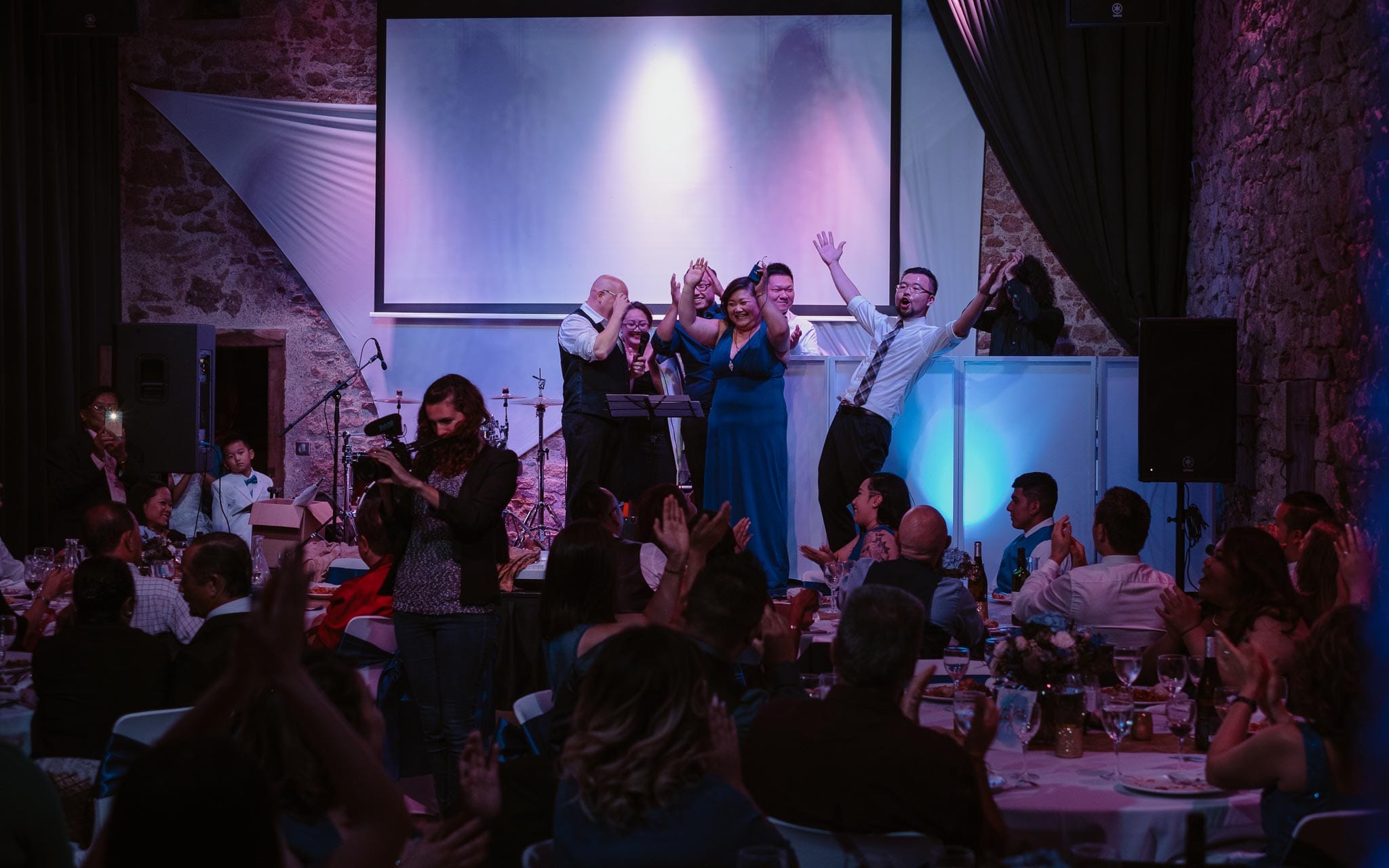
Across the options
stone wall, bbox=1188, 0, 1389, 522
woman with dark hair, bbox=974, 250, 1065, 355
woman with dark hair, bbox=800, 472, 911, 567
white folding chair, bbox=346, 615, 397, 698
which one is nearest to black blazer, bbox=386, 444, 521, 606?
white folding chair, bbox=346, 615, 397, 698

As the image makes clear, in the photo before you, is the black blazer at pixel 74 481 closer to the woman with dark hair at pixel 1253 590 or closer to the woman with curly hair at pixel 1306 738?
the woman with dark hair at pixel 1253 590

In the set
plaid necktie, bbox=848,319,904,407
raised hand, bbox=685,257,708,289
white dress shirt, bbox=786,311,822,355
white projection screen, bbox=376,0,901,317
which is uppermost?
white projection screen, bbox=376,0,901,317

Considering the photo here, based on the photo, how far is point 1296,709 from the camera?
90.3 inches

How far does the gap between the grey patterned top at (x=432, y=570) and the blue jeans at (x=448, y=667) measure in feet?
0.12

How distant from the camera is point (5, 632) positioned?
3.68 m

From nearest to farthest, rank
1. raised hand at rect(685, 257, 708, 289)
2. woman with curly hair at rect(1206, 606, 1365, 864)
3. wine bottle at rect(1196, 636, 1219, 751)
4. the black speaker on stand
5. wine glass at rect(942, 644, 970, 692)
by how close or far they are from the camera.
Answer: woman with curly hair at rect(1206, 606, 1365, 864)
wine bottle at rect(1196, 636, 1219, 751)
wine glass at rect(942, 644, 970, 692)
the black speaker on stand
raised hand at rect(685, 257, 708, 289)

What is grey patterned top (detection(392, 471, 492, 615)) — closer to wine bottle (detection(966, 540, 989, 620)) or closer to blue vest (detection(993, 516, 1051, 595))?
wine bottle (detection(966, 540, 989, 620))

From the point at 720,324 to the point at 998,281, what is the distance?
1649mm

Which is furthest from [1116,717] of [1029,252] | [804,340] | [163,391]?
[163,391]

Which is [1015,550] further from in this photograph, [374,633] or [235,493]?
[235,493]

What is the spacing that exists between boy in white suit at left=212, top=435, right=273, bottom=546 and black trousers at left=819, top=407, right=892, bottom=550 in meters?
3.32

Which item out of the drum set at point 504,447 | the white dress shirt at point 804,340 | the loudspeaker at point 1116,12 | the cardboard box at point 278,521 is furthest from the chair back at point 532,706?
the loudspeaker at point 1116,12

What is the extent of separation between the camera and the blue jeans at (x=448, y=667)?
168 inches

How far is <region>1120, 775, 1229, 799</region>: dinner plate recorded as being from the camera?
2.57 m
